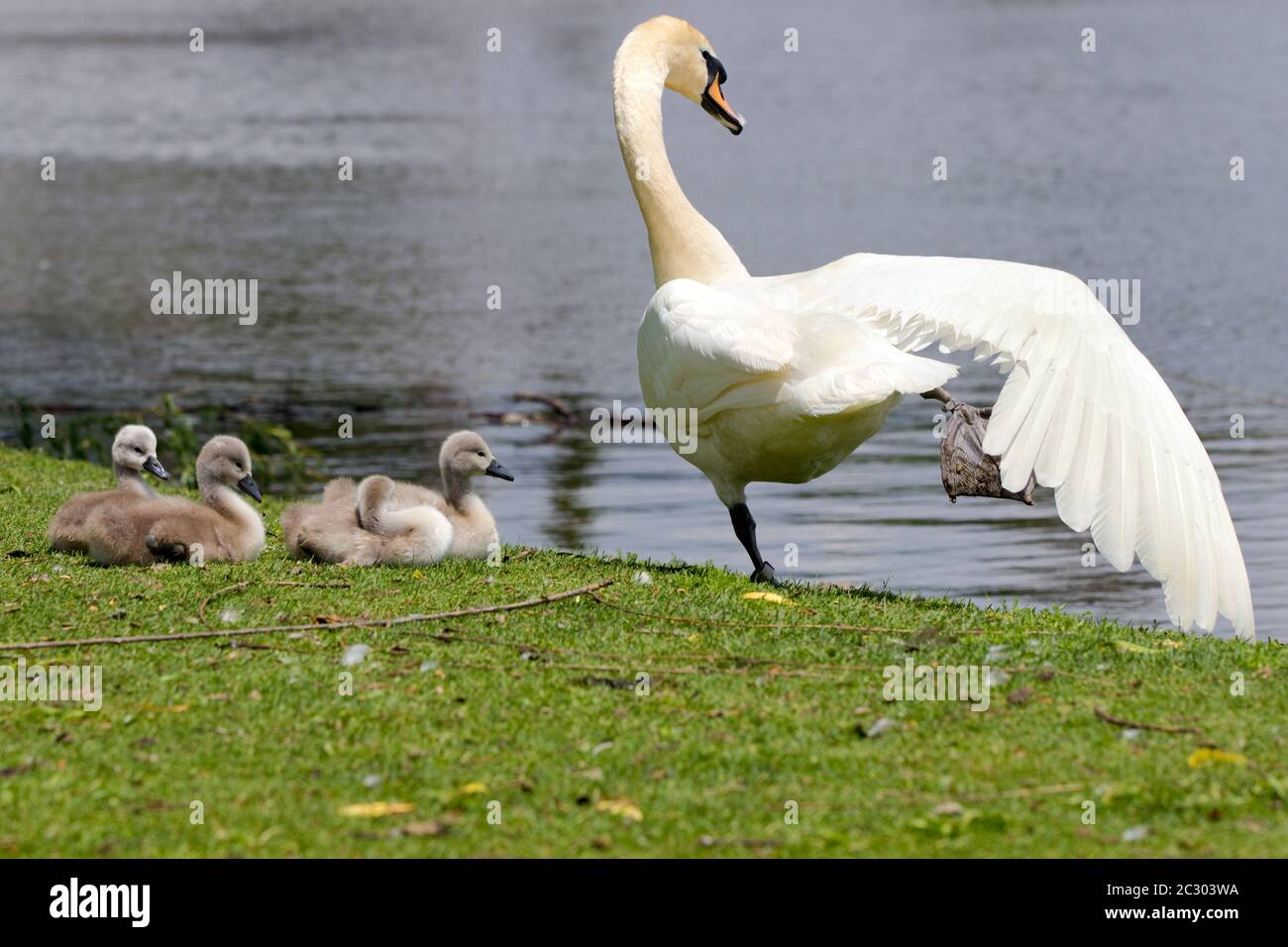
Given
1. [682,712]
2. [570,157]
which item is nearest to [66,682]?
[682,712]

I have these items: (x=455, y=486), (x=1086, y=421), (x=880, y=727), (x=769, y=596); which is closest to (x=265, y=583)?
(x=455, y=486)

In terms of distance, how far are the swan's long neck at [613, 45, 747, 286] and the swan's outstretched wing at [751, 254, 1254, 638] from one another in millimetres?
1623

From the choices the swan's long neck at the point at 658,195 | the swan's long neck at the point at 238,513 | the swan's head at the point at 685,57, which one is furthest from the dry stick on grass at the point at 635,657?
the swan's head at the point at 685,57

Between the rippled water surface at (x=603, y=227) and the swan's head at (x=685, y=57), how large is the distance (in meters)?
2.74

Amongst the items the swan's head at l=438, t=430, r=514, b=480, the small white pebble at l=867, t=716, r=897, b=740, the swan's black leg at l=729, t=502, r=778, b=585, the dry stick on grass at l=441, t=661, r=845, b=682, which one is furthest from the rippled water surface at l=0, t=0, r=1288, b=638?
the small white pebble at l=867, t=716, r=897, b=740

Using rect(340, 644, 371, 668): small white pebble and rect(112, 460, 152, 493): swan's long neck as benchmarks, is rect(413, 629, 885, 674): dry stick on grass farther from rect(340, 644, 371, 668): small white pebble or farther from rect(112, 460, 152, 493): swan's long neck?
rect(112, 460, 152, 493): swan's long neck

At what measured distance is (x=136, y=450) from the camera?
8.87 meters

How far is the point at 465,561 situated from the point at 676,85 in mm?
2866

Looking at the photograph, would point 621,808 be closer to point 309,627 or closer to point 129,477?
point 309,627

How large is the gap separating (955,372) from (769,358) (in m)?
0.83

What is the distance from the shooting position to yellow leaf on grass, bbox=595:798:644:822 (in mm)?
4816

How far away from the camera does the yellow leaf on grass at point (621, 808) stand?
482 cm

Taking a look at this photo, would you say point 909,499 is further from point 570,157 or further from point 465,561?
point 570,157

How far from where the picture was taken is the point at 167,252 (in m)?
26.3
